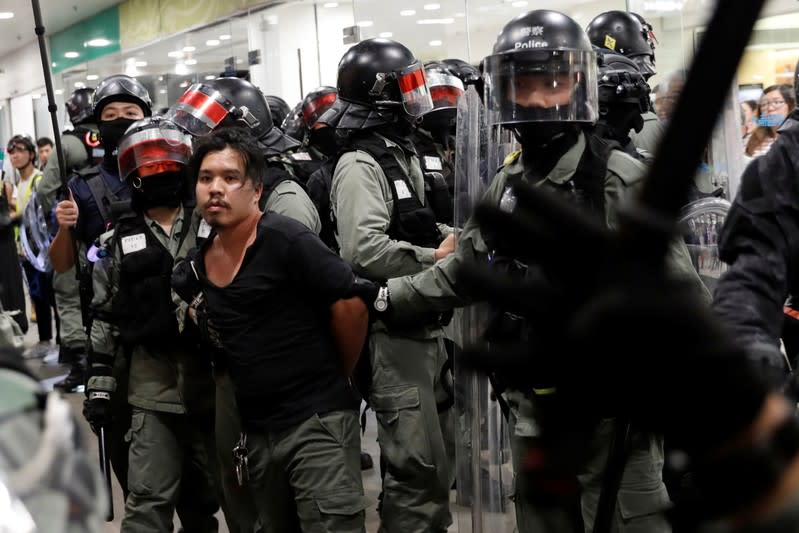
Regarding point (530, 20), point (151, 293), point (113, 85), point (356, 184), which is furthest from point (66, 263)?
point (530, 20)

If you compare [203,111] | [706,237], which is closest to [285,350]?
[706,237]

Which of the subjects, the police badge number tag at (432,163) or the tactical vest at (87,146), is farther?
the tactical vest at (87,146)

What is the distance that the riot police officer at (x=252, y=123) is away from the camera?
11.8ft

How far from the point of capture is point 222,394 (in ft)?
10.4

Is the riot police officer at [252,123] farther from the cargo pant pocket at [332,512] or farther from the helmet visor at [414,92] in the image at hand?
the cargo pant pocket at [332,512]

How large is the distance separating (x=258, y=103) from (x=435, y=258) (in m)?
1.36

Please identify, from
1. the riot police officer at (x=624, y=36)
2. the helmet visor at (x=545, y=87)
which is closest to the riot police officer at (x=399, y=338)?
the helmet visor at (x=545, y=87)

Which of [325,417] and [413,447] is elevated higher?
[325,417]

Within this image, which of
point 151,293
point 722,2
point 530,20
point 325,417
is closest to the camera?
point 722,2

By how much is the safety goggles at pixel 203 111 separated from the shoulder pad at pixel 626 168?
6.34ft

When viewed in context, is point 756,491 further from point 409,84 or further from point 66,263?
point 66,263

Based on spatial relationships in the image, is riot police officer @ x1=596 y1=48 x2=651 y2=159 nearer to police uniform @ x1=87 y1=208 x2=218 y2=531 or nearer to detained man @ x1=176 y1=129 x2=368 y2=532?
detained man @ x1=176 y1=129 x2=368 y2=532

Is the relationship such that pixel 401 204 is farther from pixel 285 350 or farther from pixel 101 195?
pixel 101 195

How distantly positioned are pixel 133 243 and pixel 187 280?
1.37ft
